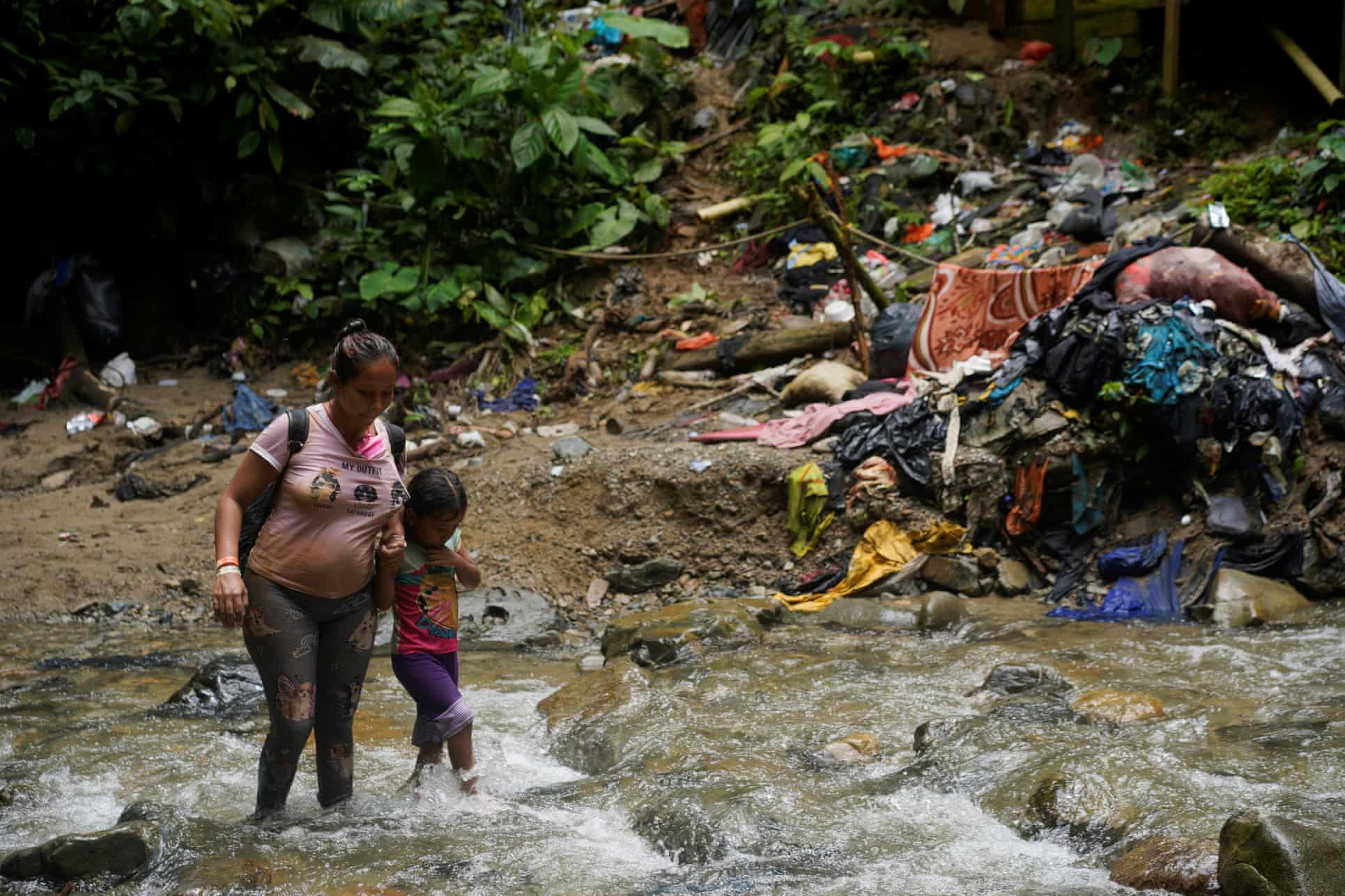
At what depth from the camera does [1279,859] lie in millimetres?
2475

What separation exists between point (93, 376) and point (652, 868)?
29.6 ft

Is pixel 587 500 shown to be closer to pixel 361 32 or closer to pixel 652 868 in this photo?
pixel 652 868

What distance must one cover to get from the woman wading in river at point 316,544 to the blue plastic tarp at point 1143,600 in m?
4.01

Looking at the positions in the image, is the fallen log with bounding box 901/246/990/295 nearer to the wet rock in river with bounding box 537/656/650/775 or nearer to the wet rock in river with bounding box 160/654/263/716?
the wet rock in river with bounding box 537/656/650/775

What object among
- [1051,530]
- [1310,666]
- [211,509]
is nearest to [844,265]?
[1051,530]

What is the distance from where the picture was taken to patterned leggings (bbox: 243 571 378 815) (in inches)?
111

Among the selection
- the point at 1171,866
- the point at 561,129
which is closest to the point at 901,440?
the point at 1171,866

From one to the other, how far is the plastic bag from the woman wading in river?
4963 mm

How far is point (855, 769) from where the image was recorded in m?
3.83

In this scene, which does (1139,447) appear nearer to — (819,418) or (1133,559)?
(1133,559)

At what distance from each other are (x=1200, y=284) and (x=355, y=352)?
5249 millimetres

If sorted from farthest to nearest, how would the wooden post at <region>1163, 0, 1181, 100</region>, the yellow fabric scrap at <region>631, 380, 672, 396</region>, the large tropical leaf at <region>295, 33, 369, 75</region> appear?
the large tropical leaf at <region>295, 33, 369, 75</region>
the wooden post at <region>1163, 0, 1181, 100</region>
the yellow fabric scrap at <region>631, 380, 672, 396</region>

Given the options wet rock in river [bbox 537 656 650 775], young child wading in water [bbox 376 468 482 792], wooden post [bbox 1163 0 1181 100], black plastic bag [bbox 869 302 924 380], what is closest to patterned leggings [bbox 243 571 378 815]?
young child wading in water [bbox 376 468 482 792]

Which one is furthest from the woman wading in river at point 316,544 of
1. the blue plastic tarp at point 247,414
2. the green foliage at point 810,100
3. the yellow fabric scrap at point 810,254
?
the green foliage at point 810,100
